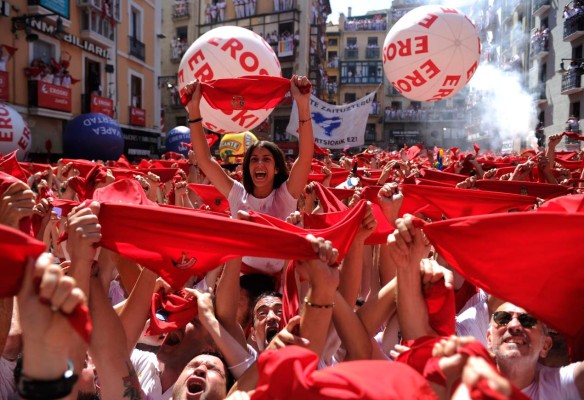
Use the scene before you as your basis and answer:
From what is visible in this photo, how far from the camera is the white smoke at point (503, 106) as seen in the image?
3344 cm

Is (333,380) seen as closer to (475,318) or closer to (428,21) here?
(475,318)

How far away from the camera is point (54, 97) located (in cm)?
1797

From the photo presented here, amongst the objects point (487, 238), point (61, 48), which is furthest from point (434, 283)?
point (61, 48)

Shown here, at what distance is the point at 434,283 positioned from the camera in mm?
2342

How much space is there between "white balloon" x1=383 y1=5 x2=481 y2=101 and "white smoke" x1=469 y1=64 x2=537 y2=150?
2679cm

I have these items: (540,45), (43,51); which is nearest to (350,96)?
(540,45)

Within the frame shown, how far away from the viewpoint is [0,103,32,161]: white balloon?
12938 mm

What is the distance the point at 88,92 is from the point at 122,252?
1994 cm

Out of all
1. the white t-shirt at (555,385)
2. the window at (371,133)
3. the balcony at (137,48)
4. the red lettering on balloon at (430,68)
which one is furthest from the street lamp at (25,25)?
the window at (371,133)

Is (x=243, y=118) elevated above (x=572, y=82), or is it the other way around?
(x=572, y=82)

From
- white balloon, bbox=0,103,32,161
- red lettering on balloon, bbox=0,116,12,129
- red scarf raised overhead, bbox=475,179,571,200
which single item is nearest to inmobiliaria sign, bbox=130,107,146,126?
white balloon, bbox=0,103,32,161

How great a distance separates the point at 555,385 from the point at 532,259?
560mm

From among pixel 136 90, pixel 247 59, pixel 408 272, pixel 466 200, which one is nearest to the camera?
pixel 408 272

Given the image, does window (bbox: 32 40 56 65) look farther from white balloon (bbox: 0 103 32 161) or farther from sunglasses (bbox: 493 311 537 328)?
sunglasses (bbox: 493 311 537 328)
